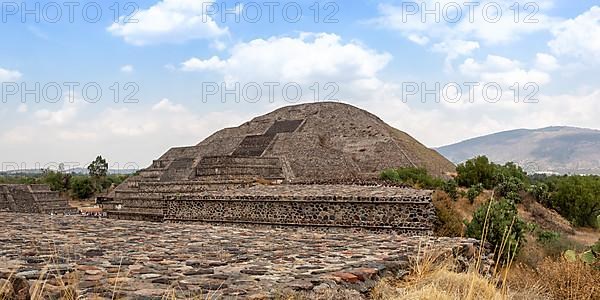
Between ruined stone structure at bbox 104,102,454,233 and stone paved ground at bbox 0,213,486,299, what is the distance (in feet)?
14.1

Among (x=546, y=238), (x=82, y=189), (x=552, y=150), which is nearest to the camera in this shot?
(x=546, y=238)

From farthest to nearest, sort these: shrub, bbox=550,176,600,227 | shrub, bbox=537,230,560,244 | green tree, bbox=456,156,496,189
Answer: green tree, bbox=456,156,496,189 < shrub, bbox=550,176,600,227 < shrub, bbox=537,230,560,244

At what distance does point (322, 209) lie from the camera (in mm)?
11867

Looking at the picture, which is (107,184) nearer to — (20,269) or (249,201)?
(249,201)

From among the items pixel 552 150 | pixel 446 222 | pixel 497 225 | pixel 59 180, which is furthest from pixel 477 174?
pixel 552 150

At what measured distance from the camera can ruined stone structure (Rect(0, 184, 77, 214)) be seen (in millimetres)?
19266

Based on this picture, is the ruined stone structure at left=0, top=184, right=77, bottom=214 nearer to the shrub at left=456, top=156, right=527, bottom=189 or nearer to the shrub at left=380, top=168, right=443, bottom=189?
the shrub at left=380, top=168, right=443, bottom=189

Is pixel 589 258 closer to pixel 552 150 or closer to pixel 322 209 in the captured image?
pixel 322 209

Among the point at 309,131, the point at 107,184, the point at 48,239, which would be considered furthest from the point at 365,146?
the point at 48,239

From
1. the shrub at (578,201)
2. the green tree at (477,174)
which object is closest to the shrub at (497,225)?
the shrub at (578,201)

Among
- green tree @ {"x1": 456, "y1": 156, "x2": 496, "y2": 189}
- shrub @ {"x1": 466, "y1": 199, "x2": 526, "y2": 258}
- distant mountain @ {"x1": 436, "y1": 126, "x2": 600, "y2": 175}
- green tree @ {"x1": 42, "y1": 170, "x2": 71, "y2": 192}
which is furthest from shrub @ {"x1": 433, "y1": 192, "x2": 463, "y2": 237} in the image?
distant mountain @ {"x1": 436, "y1": 126, "x2": 600, "y2": 175}

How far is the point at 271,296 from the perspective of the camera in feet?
10.8

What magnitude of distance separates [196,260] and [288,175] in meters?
23.0

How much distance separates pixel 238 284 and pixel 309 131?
122 feet
